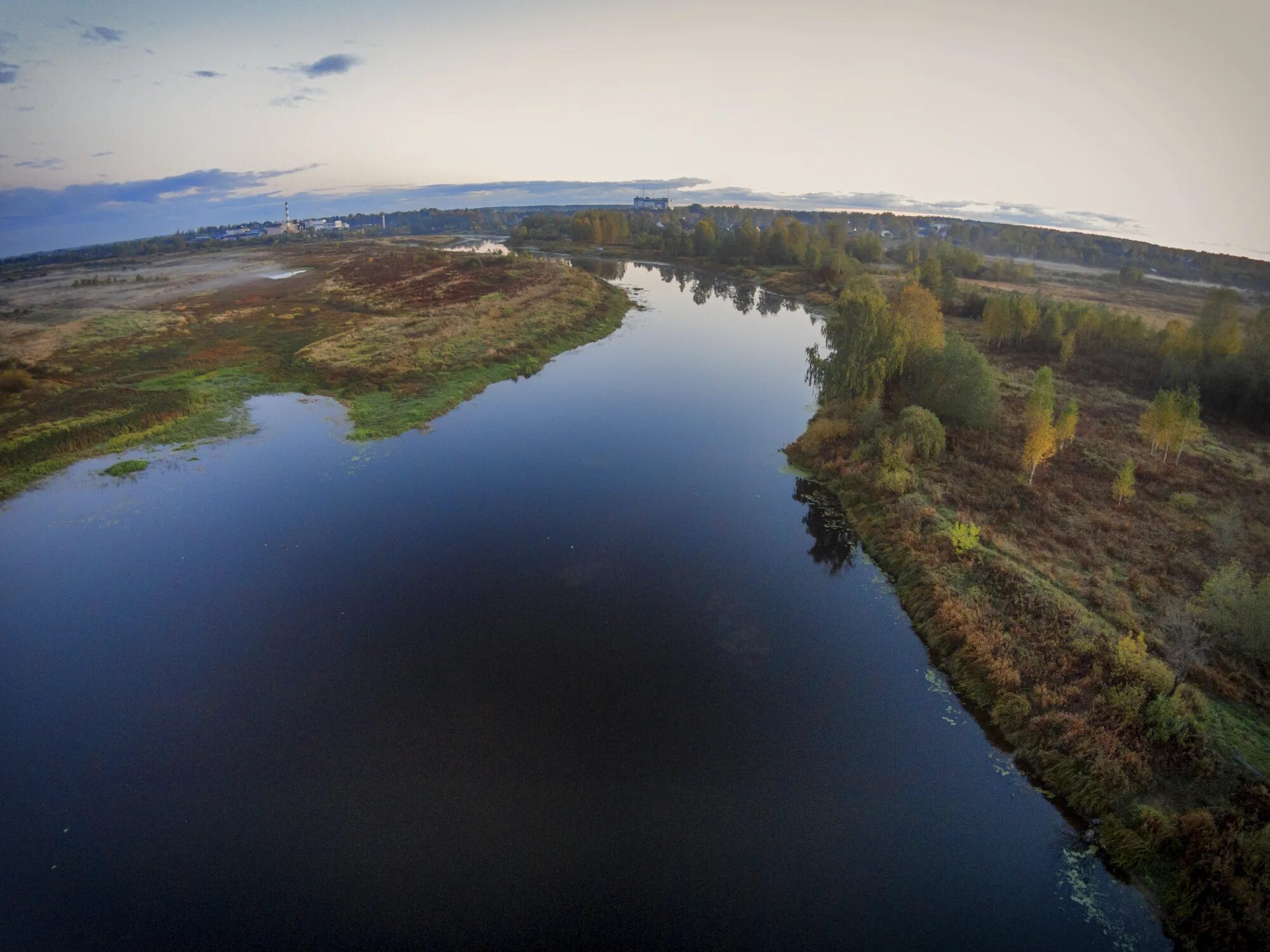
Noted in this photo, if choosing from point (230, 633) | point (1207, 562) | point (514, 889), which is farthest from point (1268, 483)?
point (230, 633)

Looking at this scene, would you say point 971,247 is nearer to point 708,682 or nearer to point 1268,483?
point 1268,483

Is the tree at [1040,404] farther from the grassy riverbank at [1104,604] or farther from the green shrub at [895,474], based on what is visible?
the green shrub at [895,474]

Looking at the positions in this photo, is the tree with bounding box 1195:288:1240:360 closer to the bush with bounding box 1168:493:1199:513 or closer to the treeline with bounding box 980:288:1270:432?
the treeline with bounding box 980:288:1270:432

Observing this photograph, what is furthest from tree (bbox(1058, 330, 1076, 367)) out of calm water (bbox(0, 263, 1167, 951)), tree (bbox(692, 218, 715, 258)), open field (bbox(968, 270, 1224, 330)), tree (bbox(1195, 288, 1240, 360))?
tree (bbox(692, 218, 715, 258))

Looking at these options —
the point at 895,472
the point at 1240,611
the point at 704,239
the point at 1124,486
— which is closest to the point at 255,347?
the point at 895,472

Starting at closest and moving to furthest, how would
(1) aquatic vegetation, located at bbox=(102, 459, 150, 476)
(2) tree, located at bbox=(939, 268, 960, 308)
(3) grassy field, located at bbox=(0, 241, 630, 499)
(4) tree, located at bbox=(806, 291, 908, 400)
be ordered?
(1) aquatic vegetation, located at bbox=(102, 459, 150, 476), (4) tree, located at bbox=(806, 291, 908, 400), (3) grassy field, located at bbox=(0, 241, 630, 499), (2) tree, located at bbox=(939, 268, 960, 308)

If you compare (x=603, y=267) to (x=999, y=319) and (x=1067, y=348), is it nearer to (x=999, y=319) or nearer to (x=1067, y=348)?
(x=999, y=319)

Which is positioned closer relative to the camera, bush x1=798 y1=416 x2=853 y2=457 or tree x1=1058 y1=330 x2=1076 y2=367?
bush x1=798 y1=416 x2=853 y2=457
